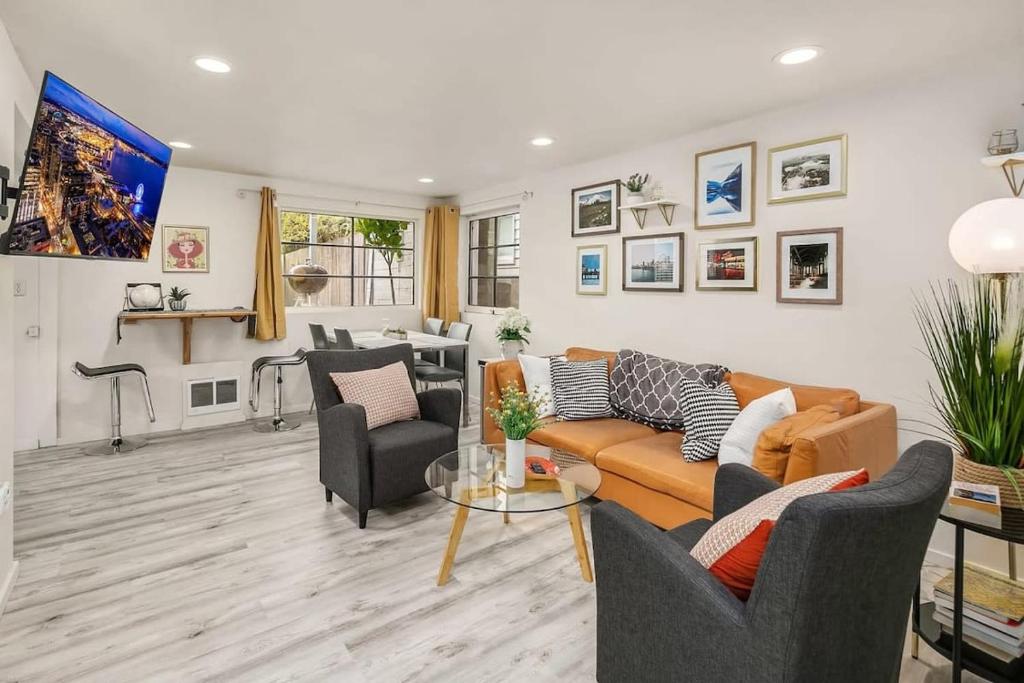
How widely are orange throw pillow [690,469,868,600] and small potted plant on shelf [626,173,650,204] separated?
2885mm

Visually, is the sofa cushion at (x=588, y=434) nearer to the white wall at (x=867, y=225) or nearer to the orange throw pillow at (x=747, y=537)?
the white wall at (x=867, y=225)

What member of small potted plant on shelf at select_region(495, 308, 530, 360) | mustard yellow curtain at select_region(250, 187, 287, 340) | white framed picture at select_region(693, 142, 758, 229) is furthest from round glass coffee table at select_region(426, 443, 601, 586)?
Result: mustard yellow curtain at select_region(250, 187, 287, 340)

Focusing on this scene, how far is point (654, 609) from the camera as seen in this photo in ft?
4.72

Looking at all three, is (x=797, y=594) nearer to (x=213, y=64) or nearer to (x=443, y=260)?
(x=213, y=64)

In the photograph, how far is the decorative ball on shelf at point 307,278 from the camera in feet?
20.2

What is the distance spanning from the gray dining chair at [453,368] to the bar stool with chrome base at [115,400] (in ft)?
7.76

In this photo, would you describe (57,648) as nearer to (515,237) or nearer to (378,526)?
(378,526)

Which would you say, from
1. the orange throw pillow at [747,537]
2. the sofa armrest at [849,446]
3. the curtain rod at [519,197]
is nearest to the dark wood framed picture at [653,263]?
the curtain rod at [519,197]

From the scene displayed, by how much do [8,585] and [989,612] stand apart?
379 cm

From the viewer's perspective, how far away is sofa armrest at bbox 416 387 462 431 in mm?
3514

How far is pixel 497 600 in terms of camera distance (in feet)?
7.79

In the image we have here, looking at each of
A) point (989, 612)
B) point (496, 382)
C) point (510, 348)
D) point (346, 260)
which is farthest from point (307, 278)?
point (989, 612)

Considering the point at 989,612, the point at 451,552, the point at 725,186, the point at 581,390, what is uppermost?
the point at 725,186

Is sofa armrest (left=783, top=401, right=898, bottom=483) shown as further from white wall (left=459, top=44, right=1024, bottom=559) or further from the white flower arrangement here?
the white flower arrangement
